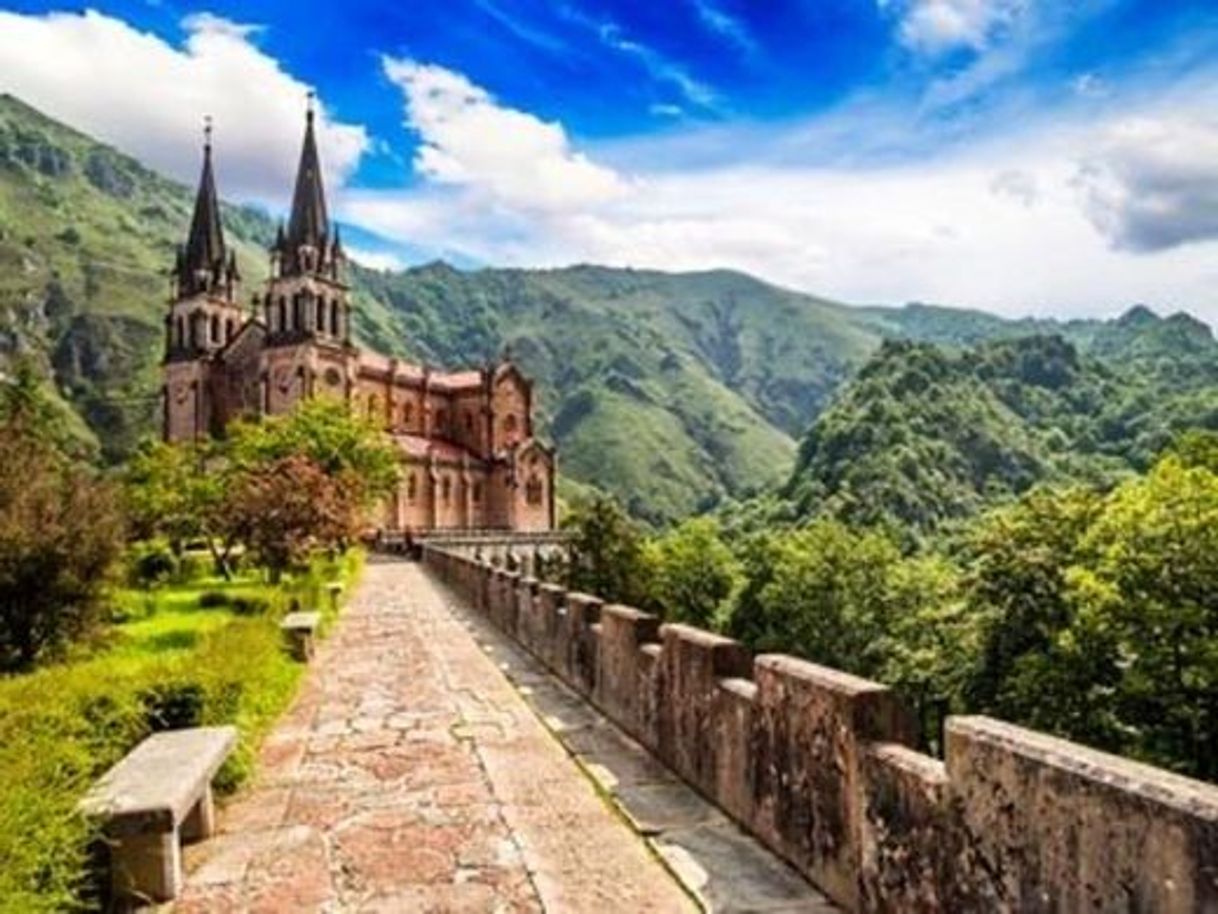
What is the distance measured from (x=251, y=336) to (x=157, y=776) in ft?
260

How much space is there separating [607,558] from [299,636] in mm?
50933

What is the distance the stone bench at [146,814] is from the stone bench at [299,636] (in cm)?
824

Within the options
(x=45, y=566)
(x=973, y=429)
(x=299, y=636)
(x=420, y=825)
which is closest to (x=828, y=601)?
(x=45, y=566)

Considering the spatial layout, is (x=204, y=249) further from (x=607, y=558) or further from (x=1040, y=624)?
(x=1040, y=624)

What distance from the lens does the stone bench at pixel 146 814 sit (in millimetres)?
5348

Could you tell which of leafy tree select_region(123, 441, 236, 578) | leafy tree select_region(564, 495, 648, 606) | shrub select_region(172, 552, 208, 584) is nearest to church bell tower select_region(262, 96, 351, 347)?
leafy tree select_region(564, 495, 648, 606)

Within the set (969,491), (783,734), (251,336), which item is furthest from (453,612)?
(969,491)

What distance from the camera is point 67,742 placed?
19.7ft

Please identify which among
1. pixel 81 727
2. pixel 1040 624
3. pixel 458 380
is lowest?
pixel 1040 624

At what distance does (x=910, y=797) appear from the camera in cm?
446

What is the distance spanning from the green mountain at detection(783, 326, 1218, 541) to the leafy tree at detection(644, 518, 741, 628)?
33.4 metres

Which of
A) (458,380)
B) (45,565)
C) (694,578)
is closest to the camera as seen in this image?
(45,565)

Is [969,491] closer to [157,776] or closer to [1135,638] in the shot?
[1135,638]

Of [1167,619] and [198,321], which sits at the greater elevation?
[198,321]
